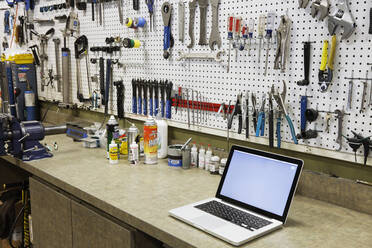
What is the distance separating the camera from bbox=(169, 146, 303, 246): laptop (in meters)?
1.23

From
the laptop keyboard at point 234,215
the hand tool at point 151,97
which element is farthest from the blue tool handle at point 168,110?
the laptop keyboard at point 234,215

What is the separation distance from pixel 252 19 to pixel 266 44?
13 cm

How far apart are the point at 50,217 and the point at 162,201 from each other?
0.74 meters

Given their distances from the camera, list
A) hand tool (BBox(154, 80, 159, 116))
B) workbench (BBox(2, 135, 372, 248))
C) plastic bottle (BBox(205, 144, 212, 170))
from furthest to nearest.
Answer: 1. hand tool (BBox(154, 80, 159, 116))
2. plastic bottle (BBox(205, 144, 212, 170))
3. workbench (BBox(2, 135, 372, 248))

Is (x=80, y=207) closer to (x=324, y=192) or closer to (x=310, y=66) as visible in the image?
(x=324, y=192)

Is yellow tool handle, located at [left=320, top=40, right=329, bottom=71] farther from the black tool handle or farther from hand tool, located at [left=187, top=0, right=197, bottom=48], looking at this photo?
hand tool, located at [left=187, top=0, right=197, bottom=48]

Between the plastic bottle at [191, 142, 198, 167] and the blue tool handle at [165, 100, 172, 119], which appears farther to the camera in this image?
the blue tool handle at [165, 100, 172, 119]

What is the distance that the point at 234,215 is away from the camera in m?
1.33

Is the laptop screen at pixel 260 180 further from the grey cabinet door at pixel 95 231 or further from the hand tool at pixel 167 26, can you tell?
the hand tool at pixel 167 26

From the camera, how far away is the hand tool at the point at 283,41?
1.54 meters

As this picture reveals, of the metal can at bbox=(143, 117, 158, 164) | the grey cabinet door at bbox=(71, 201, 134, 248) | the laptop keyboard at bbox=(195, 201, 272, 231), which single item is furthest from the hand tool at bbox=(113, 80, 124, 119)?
the laptop keyboard at bbox=(195, 201, 272, 231)

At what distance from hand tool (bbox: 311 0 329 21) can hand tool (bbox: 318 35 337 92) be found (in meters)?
0.10

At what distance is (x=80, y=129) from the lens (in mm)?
2494

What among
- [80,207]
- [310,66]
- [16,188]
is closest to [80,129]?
[16,188]
